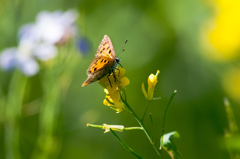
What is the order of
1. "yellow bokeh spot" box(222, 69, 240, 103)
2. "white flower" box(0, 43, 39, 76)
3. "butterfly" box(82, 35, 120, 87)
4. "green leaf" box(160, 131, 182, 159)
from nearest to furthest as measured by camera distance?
"green leaf" box(160, 131, 182, 159) < "butterfly" box(82, 35, 120, 87) < "white flower" box(0, 43, 39, 76) < "yellow bokeh spot" box(222, 69, 240, 103)

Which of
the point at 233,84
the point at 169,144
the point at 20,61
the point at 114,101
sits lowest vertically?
the point at 233,84

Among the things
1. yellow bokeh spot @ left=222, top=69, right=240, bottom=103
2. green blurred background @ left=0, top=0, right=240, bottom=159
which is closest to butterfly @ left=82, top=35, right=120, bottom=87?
green blurred background @ left=0, top=0, right=240, bottom=159

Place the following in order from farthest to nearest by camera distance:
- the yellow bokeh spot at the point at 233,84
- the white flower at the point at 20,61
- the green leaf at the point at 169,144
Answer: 1. the yellow bokeh spot at the point at 233,84
2. the white flower at the point at 20,61
3. the green leaf at the point at 169,144

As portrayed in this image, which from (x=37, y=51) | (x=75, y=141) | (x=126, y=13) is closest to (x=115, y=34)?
(x=126, y=13)

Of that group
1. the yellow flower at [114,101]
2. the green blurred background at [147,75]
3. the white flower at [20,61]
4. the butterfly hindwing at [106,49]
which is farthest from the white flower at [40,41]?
the yellow flower at [114,101]

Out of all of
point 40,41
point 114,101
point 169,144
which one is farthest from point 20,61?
point 169,144

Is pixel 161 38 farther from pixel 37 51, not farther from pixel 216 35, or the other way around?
pixel 37 51

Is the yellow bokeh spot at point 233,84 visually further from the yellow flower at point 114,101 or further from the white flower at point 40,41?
the yellow flower at point 114,101

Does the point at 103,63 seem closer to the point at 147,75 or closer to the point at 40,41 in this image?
the point at 40,41

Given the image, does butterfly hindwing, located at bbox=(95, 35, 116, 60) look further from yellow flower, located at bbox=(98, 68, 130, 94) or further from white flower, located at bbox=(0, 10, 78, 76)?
white flower, located at bbox=(0, 10, 78, 76)
